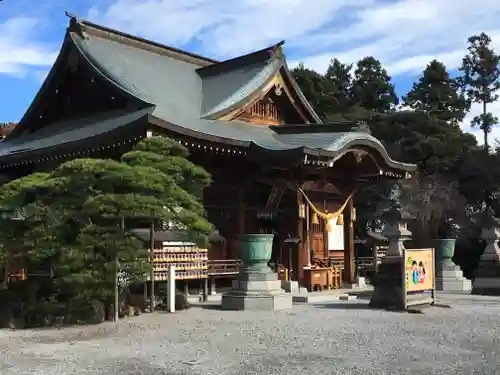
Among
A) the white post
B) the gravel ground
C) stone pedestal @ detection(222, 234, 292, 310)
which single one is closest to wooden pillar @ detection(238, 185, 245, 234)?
stone pedestal @ detection(222, 234, 292, 310)

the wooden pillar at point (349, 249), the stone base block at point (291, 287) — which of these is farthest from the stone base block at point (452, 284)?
the stone base block at point (291, 287)

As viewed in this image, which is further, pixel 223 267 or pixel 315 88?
pixel 315 88

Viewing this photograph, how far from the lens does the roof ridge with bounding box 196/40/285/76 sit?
20203 mm

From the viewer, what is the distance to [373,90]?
43.5 metres

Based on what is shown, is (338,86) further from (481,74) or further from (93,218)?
(93,218)

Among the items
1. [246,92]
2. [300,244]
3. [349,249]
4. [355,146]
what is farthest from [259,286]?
[246,92]

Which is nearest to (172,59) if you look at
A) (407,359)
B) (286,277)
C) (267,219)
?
(267,219)

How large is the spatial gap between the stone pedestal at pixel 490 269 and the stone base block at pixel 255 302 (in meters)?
6.52

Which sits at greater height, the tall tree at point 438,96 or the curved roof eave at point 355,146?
the tall tree at point 438,96

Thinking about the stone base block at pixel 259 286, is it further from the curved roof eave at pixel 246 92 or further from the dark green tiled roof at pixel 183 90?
the curved roof eave at pixel 246 92

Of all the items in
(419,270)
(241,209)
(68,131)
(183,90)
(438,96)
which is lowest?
(419,270)

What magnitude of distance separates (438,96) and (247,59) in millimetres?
22841

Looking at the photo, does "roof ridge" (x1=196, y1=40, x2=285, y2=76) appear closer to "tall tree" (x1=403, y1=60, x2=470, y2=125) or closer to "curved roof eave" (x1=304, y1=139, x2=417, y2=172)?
"curved roof eave" (x1=304, y1=139, x2=417, y2=172)

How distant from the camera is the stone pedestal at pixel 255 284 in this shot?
39.8ft
